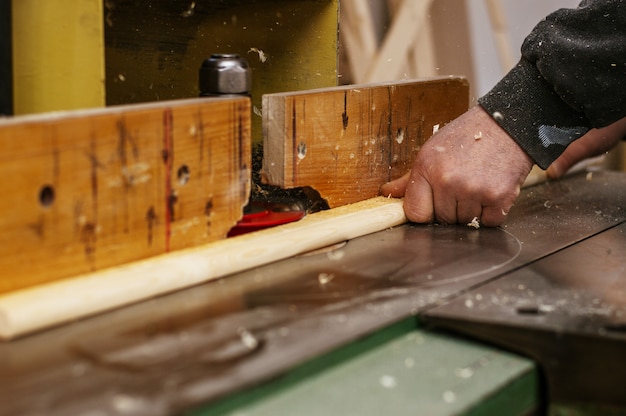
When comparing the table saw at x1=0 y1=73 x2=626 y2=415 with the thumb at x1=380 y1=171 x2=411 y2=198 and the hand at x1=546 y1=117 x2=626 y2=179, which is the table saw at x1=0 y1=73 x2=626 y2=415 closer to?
the thumb at x1=380 y1=171 x2=411 y2=198

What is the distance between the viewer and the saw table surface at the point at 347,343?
0.84 metres

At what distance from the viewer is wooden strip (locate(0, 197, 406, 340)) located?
100 centimetres

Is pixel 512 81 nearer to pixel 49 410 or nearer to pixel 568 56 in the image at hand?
pixel 568 56

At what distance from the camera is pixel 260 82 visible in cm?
194

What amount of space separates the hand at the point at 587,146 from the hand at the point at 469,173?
550 mm

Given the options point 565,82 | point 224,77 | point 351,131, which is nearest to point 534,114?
point 565,82

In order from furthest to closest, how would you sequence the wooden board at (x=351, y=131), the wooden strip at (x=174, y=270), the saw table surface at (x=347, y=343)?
1. the wooden board at (x=351, y=131)
2. the wooden strip at (x=174, y=270)
3. the saw table surface at (x=347, y=343)

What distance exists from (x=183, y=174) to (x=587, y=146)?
3.97 ft

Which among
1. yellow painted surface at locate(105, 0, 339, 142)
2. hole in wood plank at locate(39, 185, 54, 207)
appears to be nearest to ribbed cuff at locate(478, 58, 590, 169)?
yellow painted surface at locate(105, 0, 339, 142)

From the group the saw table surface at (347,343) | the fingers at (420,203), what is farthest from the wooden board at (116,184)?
the fingers at (420,203)

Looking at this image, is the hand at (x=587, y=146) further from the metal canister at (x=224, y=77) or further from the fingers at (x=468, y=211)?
the metal canister at (x=224, y=77)

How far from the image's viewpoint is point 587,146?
6.89 feet

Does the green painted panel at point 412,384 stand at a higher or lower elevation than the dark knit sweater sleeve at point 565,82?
lower

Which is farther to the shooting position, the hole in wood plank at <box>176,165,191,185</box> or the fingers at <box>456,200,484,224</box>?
the fingers at <box>456,200,484,224</box>
